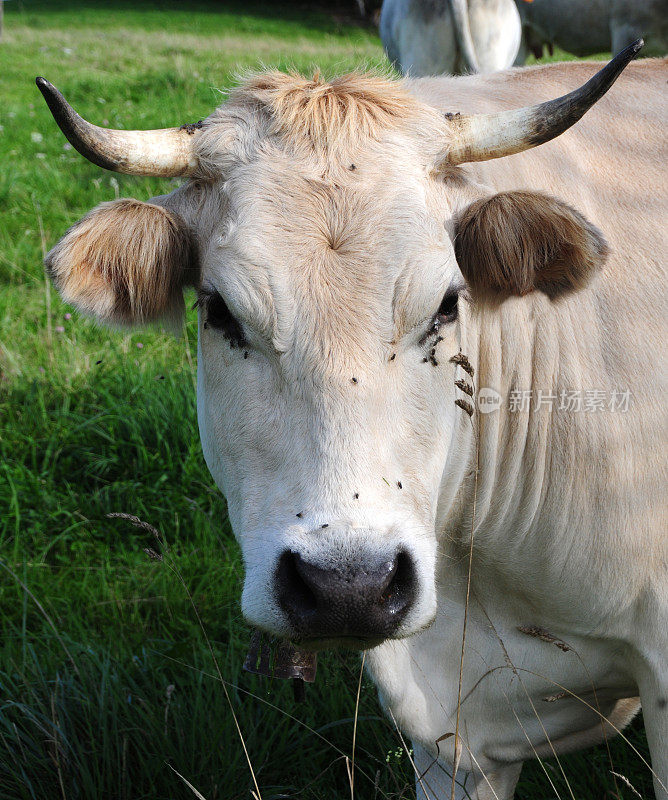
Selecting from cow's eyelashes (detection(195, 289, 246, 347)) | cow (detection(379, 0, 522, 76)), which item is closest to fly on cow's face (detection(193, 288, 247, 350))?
cow's eyelashes (detection(195, 289, 246, 347))

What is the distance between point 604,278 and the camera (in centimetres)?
280

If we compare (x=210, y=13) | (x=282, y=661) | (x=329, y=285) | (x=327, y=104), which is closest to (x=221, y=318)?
(x=329, y=285)

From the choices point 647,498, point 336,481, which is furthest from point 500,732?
point 336,481

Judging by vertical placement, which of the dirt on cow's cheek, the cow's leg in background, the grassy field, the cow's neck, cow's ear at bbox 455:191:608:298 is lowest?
the cow's leg in background

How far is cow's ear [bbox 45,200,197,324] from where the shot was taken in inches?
103

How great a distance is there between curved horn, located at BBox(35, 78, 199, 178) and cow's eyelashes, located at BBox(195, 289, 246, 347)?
399mm

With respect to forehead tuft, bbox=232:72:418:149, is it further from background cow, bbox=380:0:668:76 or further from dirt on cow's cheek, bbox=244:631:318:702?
background cow, bbox=380:0:668:76

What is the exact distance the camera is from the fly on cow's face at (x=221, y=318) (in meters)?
2.44

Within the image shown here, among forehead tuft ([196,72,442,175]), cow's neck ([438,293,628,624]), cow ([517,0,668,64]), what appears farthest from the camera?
cow ([517,0,668,64])

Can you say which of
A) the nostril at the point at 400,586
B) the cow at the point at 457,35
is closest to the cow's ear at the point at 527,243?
the nostril at the point at 400,586

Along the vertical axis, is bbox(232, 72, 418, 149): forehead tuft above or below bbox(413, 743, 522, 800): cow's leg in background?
above

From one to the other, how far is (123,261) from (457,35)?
764cm

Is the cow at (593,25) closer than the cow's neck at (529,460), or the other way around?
the cow's neck at (529,460)

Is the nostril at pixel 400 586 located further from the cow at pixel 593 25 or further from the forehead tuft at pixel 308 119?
the cow at pixel 593 25
